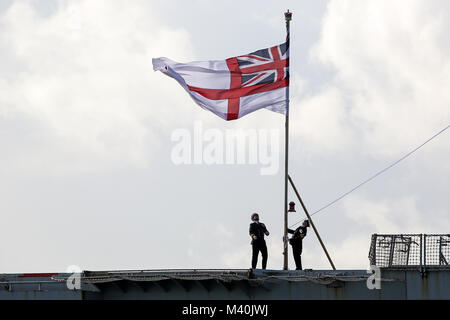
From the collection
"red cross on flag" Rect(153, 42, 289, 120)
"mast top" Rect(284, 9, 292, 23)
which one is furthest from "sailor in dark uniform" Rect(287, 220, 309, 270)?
"mast top" Rect(284, 9, 292, 23)

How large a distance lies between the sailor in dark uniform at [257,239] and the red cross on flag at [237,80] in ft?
14.5

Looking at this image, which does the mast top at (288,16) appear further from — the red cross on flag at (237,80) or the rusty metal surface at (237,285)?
the rusty metal surface at (237,285)

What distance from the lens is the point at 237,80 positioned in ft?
114

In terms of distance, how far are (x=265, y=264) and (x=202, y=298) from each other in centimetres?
337

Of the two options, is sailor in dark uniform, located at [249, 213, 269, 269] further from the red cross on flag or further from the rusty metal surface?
the red cross on flag

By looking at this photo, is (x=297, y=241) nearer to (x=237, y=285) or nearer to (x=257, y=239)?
(x=257, y=239)

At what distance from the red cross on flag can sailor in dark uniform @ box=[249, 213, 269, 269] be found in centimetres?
443

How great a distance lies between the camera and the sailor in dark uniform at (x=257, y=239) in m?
31.7

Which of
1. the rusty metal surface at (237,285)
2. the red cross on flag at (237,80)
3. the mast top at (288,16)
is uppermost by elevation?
the mast top at (288,16)

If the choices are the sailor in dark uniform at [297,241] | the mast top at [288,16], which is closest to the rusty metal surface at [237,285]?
the sailor in dark uniform at [297,241]

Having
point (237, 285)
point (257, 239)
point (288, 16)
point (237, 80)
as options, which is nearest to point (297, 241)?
point (257, 239)

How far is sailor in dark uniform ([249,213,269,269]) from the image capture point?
31.7m
